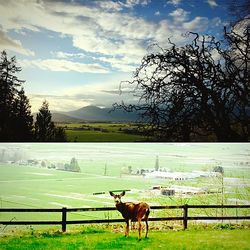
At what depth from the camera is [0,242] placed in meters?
3.61

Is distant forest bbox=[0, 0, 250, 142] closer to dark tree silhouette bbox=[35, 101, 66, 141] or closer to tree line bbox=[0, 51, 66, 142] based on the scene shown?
dark tree silhouette bbox=[35, 101, 66, 141]

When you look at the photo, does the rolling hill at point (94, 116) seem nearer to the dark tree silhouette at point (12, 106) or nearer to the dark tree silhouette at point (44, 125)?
the dark tree silhouette at point (44, 125)

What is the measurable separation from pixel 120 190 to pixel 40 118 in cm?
83

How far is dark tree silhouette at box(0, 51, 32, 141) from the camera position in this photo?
Answer: 3.66m

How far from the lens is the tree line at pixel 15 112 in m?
3.66

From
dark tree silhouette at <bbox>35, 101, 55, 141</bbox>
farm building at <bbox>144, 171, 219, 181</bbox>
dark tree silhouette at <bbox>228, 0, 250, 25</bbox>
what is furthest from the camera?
dark tree silhouette at <bbox>228, 0, 250, 25</bbox>

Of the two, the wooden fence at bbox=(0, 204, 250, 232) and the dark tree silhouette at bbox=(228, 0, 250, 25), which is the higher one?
the dark tree silhouette at bbox=(228, 0, 250, 25)

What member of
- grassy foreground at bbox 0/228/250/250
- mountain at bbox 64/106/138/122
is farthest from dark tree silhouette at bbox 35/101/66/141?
grassy foreground at bbox 0/228/250/250

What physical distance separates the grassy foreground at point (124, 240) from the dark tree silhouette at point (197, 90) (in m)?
0.76

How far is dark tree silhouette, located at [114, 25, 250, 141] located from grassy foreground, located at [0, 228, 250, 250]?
2.51 ft

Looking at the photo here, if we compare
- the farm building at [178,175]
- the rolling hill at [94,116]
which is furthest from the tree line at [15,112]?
the farm building at [178,175]

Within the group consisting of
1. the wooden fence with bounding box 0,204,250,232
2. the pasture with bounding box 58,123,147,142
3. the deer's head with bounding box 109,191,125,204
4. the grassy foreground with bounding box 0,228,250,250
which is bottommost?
the grassy foreground with bounding box 0,228,250,250

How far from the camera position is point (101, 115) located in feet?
12.6

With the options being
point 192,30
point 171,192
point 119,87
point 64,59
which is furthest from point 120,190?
point 192,30
